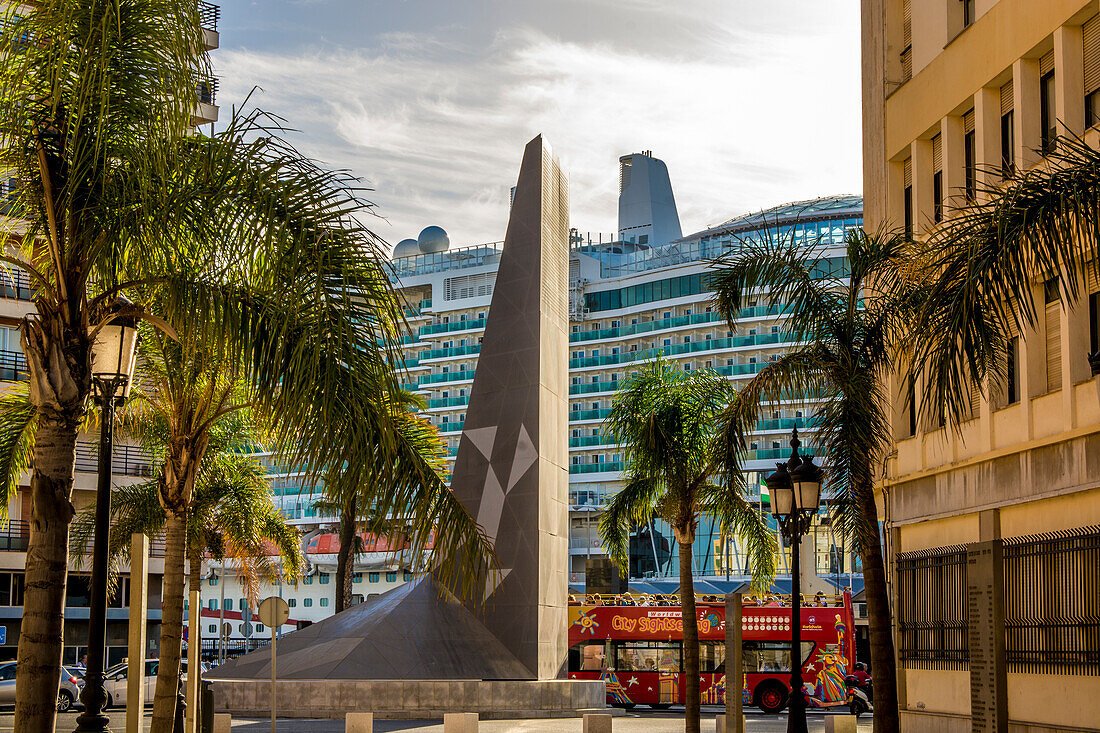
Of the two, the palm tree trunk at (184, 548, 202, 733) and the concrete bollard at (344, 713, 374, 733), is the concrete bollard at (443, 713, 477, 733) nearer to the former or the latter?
the concrete bollard at (344, 713, 374, 733)

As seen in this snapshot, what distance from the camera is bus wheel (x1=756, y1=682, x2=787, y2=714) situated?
127 feet

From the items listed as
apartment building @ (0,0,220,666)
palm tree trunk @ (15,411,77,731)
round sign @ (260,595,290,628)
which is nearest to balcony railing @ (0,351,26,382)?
apartment building @ (0,0,220,666)

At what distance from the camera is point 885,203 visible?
24562mm

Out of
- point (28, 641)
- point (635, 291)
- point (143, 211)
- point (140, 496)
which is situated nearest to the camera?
point (28, 641)

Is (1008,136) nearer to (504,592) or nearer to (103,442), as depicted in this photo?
(103,442)

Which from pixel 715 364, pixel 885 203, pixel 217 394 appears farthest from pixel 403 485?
pixel 715 364

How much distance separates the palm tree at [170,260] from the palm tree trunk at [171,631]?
28.2ft

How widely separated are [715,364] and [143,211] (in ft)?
304

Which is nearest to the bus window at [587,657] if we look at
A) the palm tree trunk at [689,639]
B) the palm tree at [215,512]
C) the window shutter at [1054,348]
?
the palm tree trunk at [689,639]

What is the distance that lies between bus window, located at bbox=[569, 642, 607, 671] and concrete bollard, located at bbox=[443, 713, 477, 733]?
17.7 m

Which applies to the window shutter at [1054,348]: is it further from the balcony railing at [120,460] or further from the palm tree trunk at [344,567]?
the balcony railing at [120,460]

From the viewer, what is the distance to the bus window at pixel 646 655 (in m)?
38.8

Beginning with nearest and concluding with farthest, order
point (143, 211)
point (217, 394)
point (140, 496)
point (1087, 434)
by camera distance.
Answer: point (143, 211)
point (1087, 434)
point (217, 394)
point (140, 496)

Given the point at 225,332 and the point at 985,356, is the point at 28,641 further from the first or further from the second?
the point at 985,356
